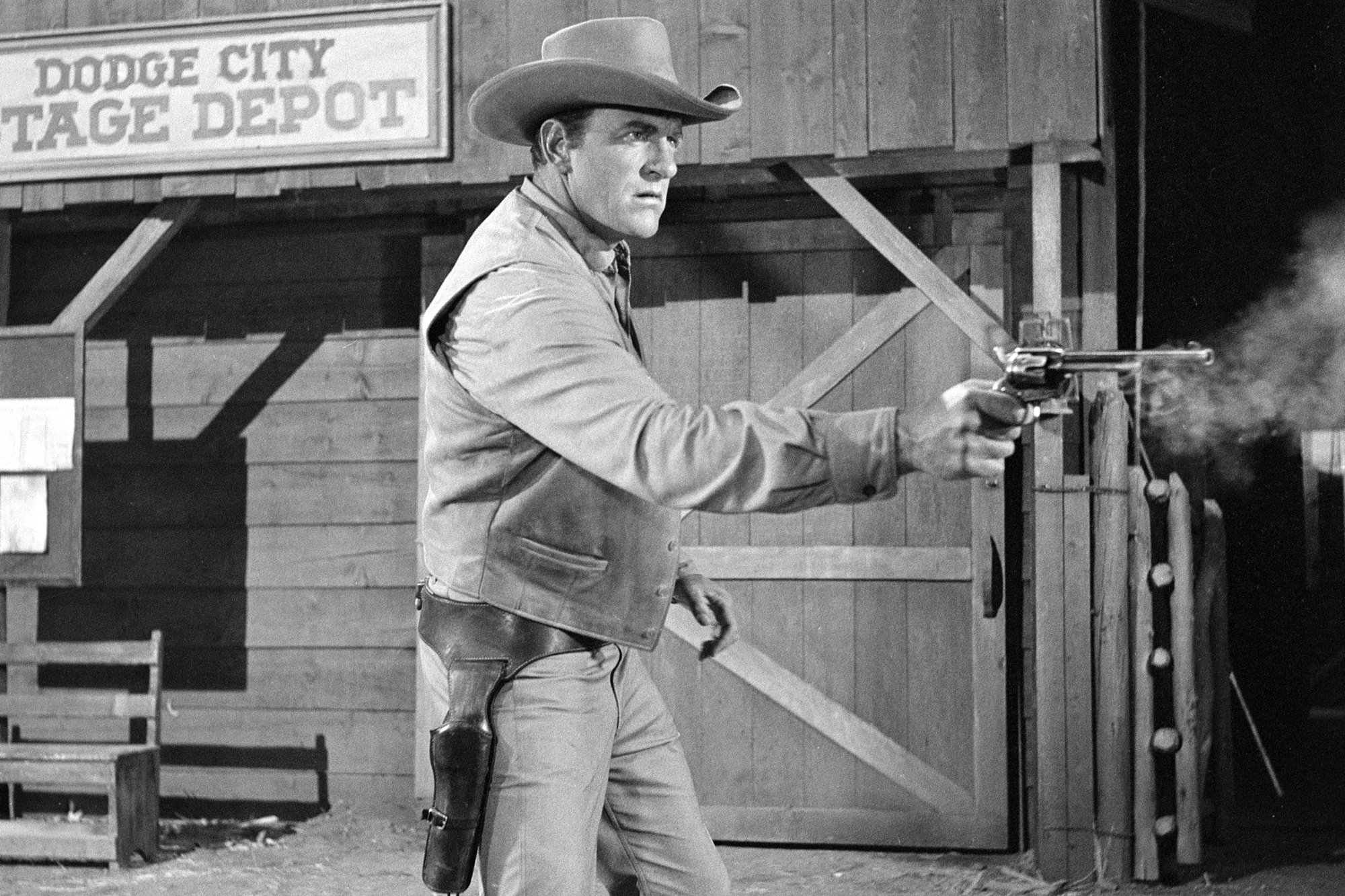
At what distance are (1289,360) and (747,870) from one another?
4644 millimetres

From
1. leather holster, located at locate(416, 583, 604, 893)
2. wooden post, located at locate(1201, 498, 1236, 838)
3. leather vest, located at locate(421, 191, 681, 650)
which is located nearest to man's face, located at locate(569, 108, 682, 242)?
leather vest, located at locate(421, 191, 681, 650)

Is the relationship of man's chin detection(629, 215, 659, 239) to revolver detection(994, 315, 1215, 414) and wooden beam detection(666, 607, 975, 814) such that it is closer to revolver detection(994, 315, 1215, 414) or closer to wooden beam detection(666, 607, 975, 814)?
revolver detection(994, 315, 1215, 414)

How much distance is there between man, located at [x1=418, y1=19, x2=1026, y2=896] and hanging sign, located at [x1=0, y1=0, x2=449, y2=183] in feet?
12.9

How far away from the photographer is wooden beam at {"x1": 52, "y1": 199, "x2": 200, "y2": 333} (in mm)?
7234

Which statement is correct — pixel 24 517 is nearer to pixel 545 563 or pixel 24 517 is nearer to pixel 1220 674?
pixel 545 563

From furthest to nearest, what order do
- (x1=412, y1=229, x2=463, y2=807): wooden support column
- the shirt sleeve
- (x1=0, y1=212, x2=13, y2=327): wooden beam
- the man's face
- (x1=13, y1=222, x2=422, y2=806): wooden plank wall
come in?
(x1=0, y1=212, x2=13, y2=327): wooden beam → (x1=13, y1=222, x2=422, y2=806): wooden plank wall → (x1=412, y1=229, x2=463, y2=807): wooden support column → the man's face → the shirt sleeve

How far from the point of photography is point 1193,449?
813cm

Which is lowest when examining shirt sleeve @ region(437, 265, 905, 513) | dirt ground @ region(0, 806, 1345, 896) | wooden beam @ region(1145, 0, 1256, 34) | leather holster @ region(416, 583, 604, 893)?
dirt ground @ region(0, 806, 1345, 896)

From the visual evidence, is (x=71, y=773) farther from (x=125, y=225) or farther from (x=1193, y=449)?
(x=1193, y=449)

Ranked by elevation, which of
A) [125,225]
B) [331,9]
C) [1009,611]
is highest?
[331,9]

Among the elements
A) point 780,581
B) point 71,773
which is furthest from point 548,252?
point 71,773

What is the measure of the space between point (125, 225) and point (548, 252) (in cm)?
604

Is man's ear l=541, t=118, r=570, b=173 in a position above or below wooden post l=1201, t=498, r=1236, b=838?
above

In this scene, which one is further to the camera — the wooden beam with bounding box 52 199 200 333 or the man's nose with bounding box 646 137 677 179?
the wooden beam with bounding box 52 199 200 333
